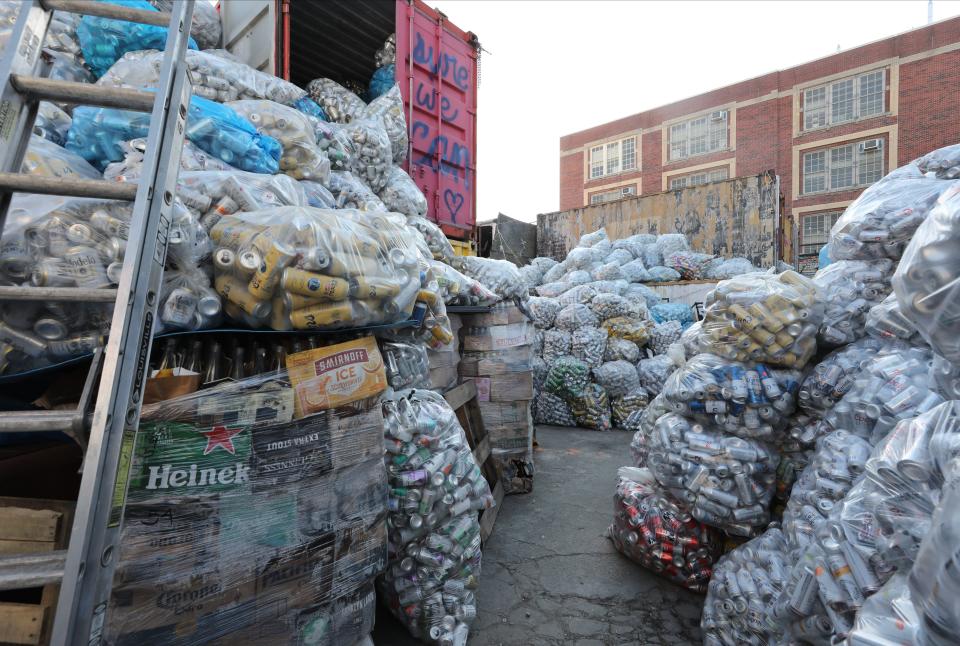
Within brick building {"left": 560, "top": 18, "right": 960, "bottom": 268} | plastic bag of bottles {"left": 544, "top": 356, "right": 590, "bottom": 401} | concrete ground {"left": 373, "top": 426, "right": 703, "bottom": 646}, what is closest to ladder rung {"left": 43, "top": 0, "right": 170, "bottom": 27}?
concrete ground {"left": 373, "top": 426, "right": 703, "bottom": 646}

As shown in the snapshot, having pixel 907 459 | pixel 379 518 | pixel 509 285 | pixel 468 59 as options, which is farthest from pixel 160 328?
pixel 468 59

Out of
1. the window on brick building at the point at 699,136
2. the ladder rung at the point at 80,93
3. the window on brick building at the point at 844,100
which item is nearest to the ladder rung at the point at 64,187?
the ladder rung at the point at 80,93

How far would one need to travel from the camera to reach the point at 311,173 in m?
2.81

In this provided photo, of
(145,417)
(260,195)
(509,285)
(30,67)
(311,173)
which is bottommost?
(145,417)

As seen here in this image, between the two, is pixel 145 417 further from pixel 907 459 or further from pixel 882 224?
pixel 882 224

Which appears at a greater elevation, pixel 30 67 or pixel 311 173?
pixel 311 173

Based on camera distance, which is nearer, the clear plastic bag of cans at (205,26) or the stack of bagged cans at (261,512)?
the stack of bagged cans at (261,512)

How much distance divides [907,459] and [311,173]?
2.90 m

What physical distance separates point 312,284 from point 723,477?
6.89 feet

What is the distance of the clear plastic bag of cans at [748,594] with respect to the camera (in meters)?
1.90

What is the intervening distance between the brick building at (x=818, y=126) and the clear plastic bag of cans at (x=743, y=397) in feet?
54.4

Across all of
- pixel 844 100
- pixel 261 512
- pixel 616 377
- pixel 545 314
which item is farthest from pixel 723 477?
pixel 844 100

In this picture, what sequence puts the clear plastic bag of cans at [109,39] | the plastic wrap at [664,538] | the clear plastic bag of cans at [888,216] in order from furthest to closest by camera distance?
the clear plastic bag of cans at [109,39], the plastic wrap at [664,538], the clear plastic bag of cans at [888,216]

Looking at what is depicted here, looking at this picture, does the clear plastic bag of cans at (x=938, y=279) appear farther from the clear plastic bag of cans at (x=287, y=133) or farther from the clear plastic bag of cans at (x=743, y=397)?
the clear plastic bag of cans at (x=287, y=133)
